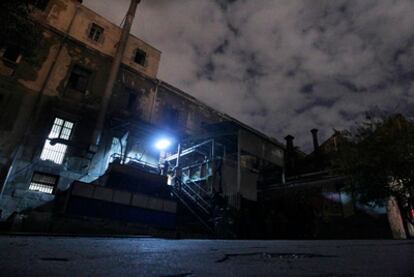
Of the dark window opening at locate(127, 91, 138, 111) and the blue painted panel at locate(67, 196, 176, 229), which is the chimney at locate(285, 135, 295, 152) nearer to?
the dark window opening at locate(127, 91, 138, 111)

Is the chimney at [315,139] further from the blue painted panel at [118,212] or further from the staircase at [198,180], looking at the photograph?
the blue painted panel at [118,212]

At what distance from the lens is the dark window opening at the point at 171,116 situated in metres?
19.3

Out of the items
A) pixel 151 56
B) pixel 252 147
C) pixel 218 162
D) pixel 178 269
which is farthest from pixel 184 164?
pixel 178 269

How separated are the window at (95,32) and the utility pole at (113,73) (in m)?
1.76

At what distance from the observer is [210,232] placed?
1023 centimetres

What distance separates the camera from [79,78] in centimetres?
1584

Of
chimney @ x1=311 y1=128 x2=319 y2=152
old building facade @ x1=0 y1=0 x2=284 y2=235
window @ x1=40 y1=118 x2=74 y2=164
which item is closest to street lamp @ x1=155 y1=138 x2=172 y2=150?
old building facade @ x1=0 y1=0 x2=284 y2=235

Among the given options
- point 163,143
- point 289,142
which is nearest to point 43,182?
point 163,143

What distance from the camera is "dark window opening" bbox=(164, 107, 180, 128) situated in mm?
19297

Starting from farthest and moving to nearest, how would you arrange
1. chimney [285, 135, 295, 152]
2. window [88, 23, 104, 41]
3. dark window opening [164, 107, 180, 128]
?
chimney [285, 135, 295, 152]
dark window opening [164, 107, 180, 128]
window [88, 23, 104, 41]

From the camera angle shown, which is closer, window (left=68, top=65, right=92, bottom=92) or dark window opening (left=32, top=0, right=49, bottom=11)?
dark window opening (left=32, top=0, right=49, bottom=11)

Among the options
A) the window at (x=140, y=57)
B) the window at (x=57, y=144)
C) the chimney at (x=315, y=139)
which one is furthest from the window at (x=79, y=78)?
the chimney at (x=315, y=139)

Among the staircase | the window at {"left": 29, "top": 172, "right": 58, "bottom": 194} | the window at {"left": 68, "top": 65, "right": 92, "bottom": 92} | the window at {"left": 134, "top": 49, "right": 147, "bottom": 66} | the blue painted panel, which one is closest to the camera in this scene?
the blue painted panel

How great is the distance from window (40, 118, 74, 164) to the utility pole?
1.71 metres
